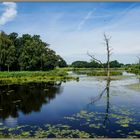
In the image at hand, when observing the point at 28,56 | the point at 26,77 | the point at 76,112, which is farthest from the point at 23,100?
the point at 28,56

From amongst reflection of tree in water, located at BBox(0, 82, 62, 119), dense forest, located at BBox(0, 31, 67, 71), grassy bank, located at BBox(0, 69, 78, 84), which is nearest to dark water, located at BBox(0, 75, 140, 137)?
reflection of tree in water, located at BBox(0, 82, 62, 119)

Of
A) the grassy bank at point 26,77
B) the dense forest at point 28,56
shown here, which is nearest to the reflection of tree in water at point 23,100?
the grassy bank at point 26,77

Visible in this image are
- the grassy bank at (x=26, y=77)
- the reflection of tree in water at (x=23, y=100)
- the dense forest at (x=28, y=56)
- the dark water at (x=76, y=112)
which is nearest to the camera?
the dark water at (x=76, y=112)

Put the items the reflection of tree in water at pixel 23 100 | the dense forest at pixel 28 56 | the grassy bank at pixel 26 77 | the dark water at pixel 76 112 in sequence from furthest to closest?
the dense forest at pixel 28 56, the grassy bank at pixel 26 77, the reflection of tree in water at pixel 23 100, the dark water at pixel 76 112

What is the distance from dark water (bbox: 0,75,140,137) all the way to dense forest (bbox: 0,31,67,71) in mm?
7285

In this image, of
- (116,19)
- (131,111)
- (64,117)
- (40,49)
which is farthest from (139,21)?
(40,49)

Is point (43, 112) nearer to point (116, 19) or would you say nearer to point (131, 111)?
point (131, 111)

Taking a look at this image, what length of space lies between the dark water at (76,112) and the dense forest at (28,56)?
7285mm

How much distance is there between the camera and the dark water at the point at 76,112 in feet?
18.7

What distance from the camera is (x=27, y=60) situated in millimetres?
17875

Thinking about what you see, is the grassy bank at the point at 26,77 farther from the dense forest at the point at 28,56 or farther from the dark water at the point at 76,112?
the dark water at the point at 76,112

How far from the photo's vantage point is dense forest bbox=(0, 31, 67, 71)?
17.5 m

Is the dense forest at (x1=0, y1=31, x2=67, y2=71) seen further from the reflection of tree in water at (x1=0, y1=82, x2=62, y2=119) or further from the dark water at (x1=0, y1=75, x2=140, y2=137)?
the dark water at (x1=0, y1=75, x2=140, y2=137)

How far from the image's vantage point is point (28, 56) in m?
17.7
